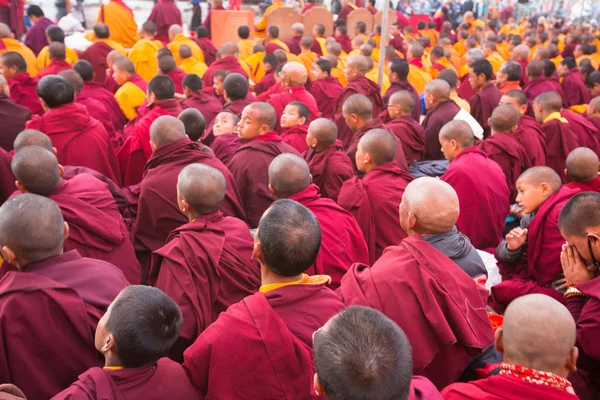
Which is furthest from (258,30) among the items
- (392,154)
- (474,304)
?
(474,304)

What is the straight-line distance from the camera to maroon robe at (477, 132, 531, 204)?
5.30 metres

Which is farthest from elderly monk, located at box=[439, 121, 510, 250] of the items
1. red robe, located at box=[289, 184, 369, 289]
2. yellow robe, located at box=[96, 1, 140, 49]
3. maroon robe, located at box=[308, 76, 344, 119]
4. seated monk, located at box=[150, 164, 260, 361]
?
yellow robe, located at box=[96, 1, 140, 49]

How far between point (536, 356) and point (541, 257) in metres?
1.65

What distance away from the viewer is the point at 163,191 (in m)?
3.90

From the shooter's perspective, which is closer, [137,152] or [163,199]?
[163,199]

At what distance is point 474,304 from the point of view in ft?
8.54

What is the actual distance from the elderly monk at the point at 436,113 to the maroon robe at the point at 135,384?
4.80 metres

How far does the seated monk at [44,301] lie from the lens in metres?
2.33

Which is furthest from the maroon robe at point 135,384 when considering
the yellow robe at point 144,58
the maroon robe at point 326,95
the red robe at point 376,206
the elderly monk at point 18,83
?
the yellow robe at point 144,58

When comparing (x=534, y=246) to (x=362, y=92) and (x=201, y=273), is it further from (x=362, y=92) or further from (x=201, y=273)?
(x=362, y=92)

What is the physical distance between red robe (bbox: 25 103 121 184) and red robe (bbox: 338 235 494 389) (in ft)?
9.99

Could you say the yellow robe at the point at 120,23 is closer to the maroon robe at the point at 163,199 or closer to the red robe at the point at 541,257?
the maroon robe at the point at 163,199

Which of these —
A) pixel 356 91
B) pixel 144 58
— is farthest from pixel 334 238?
pixel 144 58

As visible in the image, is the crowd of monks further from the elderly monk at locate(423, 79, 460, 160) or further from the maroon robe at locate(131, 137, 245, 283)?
the elderly monk at locate(423, 79, 460, 160)
